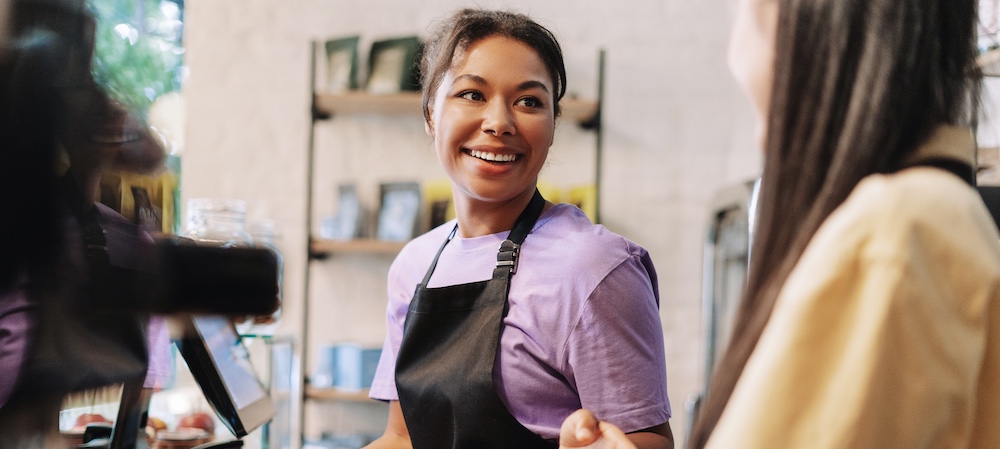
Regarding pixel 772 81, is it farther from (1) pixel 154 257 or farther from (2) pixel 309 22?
(2) pixel 309 22

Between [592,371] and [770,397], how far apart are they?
0.64 meters

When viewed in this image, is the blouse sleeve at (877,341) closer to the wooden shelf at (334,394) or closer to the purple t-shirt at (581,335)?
the purple t-shirt at (581,335)

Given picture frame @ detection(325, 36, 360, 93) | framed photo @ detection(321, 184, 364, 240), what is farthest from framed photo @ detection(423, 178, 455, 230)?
picture frame @ detection(325, 36, 360, 93)

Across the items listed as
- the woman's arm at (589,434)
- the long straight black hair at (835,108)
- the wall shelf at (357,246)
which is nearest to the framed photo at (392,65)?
the wall shelf at (357,246)

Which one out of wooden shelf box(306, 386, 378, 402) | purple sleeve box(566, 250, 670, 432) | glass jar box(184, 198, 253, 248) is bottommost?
wooden shelf box(306, 386, 378, 402)

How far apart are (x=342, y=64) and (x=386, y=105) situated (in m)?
0.24

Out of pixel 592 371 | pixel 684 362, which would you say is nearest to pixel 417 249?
pixel 592 371

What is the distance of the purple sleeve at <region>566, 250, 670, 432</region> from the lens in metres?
1.25

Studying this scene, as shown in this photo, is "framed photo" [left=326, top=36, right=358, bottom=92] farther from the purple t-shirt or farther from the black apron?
the purple t-shirt

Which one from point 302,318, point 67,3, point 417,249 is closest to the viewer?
point 67,3

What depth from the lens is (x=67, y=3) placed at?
1.90ft

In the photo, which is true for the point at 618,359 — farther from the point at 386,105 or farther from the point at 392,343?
the point at 386,105

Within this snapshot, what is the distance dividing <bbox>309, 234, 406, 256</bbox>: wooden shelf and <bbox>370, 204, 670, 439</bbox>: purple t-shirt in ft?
6.63

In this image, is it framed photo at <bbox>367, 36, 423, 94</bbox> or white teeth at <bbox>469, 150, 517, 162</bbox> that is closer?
white teeth at <bbox>469, 150, 517, 162</bbox>
